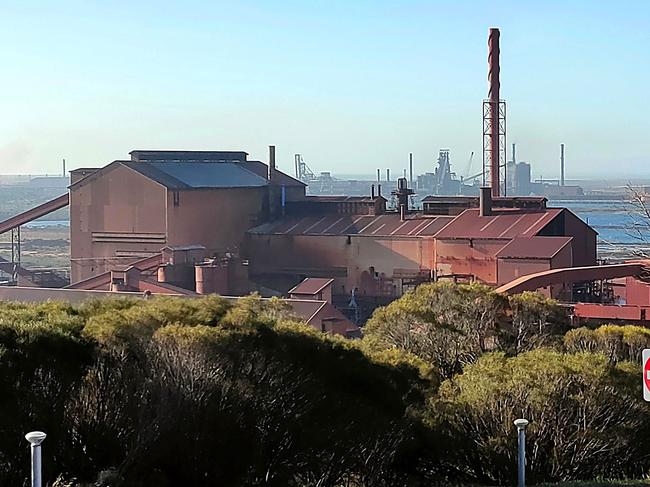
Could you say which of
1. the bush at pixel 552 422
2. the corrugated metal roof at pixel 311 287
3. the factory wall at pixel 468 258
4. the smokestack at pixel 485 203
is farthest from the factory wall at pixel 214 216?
the bush at pixel 552 422

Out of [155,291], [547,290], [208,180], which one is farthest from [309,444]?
A: [208,180]

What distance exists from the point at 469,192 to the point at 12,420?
124 m

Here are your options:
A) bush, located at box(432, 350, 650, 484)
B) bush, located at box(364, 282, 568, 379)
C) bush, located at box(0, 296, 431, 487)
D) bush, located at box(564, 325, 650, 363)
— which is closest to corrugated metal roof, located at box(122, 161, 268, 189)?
bush, located at box(364, 282, 568, 379)

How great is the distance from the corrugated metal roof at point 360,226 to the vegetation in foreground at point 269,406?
69.9 feet

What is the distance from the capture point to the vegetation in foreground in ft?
29.9

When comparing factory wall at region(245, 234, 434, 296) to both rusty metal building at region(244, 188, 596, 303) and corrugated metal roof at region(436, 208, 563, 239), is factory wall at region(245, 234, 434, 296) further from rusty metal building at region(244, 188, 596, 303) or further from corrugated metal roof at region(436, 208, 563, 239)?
corrugated metal roof at region(436, 208, 563, 239)

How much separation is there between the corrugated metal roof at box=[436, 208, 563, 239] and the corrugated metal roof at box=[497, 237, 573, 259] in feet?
3.87

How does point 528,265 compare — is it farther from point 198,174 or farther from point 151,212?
point 198,174

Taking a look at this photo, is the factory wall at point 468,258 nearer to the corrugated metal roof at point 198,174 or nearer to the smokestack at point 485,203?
the smokestack at point 485,203

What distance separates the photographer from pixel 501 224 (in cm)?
3186

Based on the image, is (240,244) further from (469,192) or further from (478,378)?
(469,192)

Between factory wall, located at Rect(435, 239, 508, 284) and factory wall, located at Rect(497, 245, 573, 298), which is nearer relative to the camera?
factory wall, located at Rect(497, 245, 573, 298)

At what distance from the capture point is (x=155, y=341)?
10.1 meters

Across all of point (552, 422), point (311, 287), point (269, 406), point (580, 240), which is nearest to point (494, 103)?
point (580, 240)
